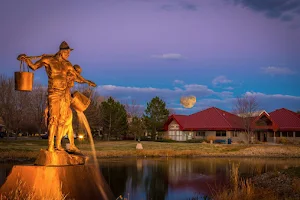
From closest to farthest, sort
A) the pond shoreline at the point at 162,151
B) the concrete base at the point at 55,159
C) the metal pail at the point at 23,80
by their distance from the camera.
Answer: the concrete base at the point at 55,159
the metal pail at the point at 23,80
the pond shoreline at the point at 162,151

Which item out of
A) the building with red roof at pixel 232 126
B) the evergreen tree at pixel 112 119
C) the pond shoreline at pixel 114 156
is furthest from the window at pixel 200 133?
Result: the pond shoreline at pixel 114 156

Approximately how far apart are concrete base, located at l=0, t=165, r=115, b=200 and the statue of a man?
76 cm

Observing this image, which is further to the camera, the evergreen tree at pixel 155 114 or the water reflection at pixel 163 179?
the evergreen tree at pixel 155 114

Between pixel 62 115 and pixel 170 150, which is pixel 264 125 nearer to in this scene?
pixel 170 150

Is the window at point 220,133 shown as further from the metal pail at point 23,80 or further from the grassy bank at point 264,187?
the metal pail at point 23,80

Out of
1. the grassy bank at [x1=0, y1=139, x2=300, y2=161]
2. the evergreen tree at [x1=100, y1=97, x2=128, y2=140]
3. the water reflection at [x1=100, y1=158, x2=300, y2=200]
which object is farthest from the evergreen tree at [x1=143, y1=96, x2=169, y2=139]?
the water reflection at [x1=100, y1=158, x2=300, y2=200]

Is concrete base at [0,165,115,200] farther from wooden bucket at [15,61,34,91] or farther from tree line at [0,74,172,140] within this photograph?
tree line at [0,74,172,140]

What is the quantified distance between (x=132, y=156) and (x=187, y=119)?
95.1 ft

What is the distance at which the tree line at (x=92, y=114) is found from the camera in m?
48.2

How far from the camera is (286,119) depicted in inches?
2355

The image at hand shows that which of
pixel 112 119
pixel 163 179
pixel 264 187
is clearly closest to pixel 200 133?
pixel 112 119

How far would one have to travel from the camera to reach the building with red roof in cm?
5731

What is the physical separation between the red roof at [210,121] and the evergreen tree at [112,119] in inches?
387

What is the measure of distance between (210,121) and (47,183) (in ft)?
171
